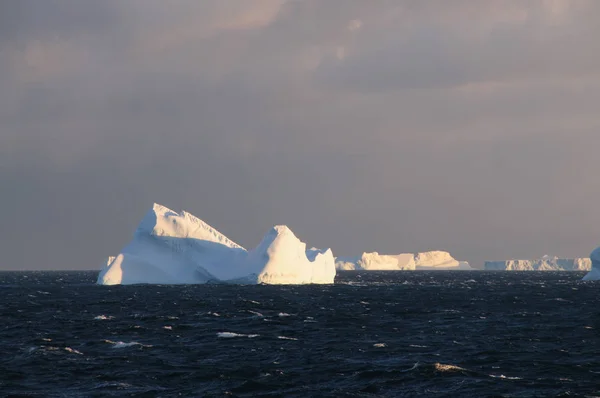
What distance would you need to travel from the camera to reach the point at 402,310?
4972 centimetres

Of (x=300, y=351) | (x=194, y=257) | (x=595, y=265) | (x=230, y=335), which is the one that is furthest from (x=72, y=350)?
(x=595, y=265)

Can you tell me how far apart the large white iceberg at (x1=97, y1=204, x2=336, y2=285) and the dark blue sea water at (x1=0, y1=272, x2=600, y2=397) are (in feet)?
98.3

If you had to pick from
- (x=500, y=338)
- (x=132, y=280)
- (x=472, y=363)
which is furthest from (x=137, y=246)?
(x=472, y=363)

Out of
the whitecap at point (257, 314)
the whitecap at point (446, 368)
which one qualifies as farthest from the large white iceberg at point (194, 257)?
the whitecap at point (446, 368)

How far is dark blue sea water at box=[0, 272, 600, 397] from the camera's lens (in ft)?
76.3

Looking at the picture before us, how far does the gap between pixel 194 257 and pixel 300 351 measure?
55321mm

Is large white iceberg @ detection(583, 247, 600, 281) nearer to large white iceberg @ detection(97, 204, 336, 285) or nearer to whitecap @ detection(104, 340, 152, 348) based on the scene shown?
large white iceberg @ detection(97, 204, 336, 285)

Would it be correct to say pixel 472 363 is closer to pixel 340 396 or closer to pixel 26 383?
pixel 340 396

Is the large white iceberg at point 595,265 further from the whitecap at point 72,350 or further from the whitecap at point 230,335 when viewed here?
the whitecap at point 72,350

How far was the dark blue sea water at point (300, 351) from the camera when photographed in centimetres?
2325

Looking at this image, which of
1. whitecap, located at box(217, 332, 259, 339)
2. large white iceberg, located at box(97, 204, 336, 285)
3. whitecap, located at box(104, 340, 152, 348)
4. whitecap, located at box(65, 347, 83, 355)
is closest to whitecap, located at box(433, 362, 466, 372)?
whitecap, located at box(217, 332, 259, 339)

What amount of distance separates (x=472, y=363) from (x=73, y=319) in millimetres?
24899

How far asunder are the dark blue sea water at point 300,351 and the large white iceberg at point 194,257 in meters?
29.9

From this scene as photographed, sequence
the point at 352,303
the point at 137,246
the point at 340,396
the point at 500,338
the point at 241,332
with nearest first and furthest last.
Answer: the point at 340,396
the point at 500,338
the point at 241,332
the point at 352,303
the point at 137,246
